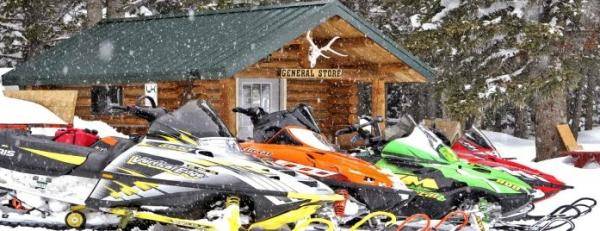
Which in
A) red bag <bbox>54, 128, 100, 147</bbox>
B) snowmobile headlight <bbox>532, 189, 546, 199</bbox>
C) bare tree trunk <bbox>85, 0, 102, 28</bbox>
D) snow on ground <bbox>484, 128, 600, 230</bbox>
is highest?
bare tree trunk <bbox>85, 0, 102, 28</bbox>

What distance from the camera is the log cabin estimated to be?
1189cm

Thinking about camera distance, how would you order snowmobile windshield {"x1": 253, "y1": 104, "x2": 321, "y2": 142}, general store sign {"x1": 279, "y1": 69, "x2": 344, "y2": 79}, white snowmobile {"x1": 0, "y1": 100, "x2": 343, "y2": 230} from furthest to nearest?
general store sign {"x1": 279, "y1": 69, "x2": 344, "y2": 79} < snowmobile windshield {"x1": 253, "y1": 104, "x2": 321, "y2": 142} < white snowmobile {"x1": 0, "y1": 100, "x2": 343, "y2": 230}

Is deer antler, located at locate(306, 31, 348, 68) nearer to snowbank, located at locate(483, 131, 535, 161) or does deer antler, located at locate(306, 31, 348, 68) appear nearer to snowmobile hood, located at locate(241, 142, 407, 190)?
snowmobile hood, located at locate(241, 142, 407, 190)

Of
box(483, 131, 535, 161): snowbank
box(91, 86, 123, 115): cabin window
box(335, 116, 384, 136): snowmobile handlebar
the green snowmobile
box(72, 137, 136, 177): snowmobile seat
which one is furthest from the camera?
box(483, 131, 535, 161): snowbank

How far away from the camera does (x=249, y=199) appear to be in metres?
5.33

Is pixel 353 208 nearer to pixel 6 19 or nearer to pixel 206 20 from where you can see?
pixel 206 20

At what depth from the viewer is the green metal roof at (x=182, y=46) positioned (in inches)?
448

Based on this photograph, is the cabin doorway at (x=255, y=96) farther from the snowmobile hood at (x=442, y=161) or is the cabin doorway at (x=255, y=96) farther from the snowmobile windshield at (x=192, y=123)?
the snowmobile windshield at (x=192, y=123)

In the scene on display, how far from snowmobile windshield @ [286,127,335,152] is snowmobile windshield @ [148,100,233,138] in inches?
60.9

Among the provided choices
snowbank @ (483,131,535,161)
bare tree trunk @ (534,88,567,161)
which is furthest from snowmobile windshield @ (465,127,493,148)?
snowbank @ (483,131,535,161)

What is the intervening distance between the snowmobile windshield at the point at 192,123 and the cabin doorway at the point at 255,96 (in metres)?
8.46

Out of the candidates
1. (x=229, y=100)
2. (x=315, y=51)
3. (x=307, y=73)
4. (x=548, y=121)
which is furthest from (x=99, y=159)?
(x=548, y=121)

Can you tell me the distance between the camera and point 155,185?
5137mm

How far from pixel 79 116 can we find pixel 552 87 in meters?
9.80
